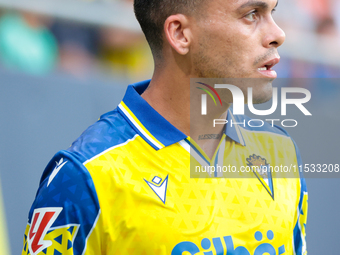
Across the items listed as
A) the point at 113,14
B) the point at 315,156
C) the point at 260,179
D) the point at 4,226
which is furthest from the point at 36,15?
the point at 315,156

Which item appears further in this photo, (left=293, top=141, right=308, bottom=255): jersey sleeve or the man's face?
(left=293, top=141, right=308, bottom=255): jersey sleeve

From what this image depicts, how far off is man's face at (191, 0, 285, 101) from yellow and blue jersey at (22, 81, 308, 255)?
216 millimetres

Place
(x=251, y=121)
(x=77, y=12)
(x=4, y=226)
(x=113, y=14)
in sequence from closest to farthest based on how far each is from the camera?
1. (x=251, y=121)
2. (x=4, y=226)
3. (x=77, y=12)
4. (x=113, y=14)

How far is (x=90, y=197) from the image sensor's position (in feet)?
2.87

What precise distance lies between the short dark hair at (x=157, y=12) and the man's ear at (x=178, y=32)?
22 millimetres

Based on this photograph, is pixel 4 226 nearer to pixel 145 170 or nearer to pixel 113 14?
pixel 145 170

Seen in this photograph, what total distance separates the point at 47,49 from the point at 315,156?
6.53 feet

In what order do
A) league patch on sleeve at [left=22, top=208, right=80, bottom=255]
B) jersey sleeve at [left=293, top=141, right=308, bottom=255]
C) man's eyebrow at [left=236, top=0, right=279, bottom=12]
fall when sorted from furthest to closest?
jersey sleeve at [left=293, top=141, right=308, bottom=255] → man's eyebrow at [left=236, top=0, right=279, bottom=12] → league patch on sleeve at [left=22, top=208, right=80, bottom=255]

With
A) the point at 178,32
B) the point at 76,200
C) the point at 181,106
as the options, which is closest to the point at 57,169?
the point at 76,200

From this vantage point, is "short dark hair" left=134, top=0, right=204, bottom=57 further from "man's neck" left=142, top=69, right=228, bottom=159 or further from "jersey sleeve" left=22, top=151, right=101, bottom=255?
"jersey sleeve" left=22, top=151, right=101, bottom=255

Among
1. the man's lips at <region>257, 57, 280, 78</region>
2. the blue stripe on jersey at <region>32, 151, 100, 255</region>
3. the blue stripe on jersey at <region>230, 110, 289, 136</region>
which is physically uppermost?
the man's lips at <region>257, 57, 280, 78</region>

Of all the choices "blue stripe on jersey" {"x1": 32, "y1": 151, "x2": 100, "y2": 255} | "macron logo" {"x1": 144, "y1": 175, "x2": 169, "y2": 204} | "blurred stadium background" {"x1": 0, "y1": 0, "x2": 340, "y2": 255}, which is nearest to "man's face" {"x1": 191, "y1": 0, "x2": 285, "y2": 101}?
"macron logo" {"x1": 144, "y1": 175, "x2": 169, "y2": 204}

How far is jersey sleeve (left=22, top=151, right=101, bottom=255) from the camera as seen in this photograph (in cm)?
87

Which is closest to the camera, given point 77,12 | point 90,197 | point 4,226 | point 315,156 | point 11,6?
point 90,197
